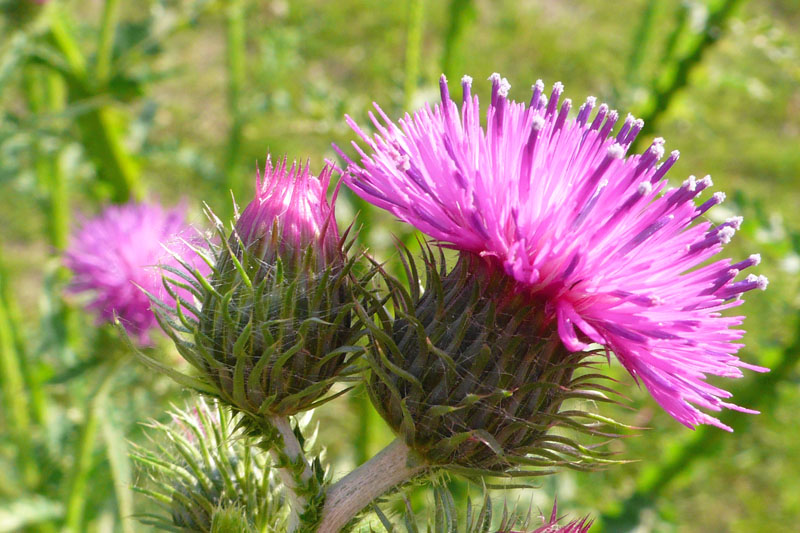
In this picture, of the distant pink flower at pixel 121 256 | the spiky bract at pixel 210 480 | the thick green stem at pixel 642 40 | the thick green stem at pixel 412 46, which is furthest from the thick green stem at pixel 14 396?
the thick green stem at pixel 642 40

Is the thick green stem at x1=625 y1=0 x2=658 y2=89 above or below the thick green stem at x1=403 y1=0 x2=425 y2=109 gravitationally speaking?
below

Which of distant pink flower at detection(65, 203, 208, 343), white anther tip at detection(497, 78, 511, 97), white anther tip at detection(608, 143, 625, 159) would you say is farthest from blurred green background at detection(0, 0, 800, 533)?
white anther tip at detection(608, 143, 625, 159)

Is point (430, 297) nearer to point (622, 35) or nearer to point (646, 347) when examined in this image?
point (646, 347)

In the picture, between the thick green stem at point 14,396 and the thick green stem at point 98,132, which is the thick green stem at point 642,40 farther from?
the thick green stem at point 14,396

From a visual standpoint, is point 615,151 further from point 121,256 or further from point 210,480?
point 121,256

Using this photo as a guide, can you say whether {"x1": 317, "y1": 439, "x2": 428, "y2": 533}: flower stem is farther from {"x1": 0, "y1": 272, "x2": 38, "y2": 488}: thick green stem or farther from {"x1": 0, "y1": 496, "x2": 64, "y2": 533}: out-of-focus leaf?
{"x1": 0, "y1": 272, "x2": 38, "y2": 488}: thick green stem

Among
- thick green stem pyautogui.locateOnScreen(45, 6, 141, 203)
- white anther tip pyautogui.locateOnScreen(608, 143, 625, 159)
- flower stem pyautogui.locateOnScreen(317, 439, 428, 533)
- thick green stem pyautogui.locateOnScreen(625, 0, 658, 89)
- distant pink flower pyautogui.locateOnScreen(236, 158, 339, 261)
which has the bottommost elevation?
flower stem pyautogui.locateOnScreen(317, 439, 428, 533)
